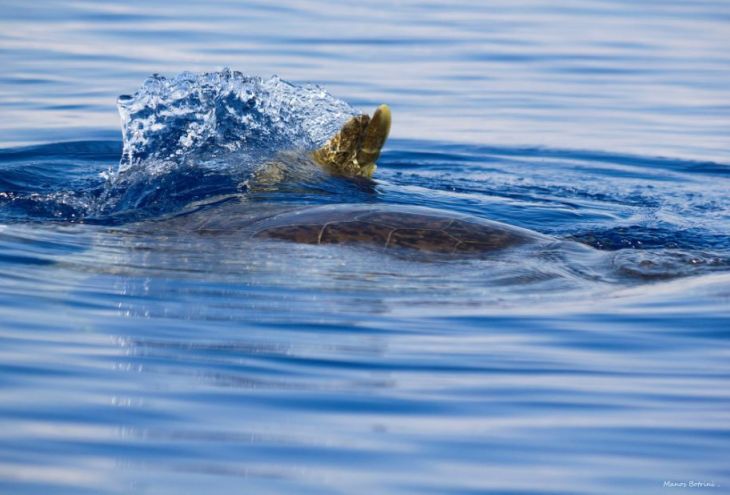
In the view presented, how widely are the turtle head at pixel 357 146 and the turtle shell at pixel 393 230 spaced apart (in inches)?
50.0

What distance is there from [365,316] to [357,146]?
2.85 meters

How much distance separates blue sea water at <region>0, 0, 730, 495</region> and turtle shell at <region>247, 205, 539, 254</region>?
0.46ft

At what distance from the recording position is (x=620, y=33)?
56.7 feet

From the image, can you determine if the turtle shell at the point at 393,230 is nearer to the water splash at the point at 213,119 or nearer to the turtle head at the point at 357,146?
the turtle head at the point at 357,146

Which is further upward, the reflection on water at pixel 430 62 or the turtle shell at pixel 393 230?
the reflection on water at pixel 430 62

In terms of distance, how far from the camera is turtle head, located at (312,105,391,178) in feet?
24.7

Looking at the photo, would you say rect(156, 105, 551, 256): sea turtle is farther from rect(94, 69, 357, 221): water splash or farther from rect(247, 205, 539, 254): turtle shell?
rect(94, 69, 357, 221): water splash

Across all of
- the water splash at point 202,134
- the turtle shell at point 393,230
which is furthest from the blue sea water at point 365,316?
the turtle shell at point 393,230

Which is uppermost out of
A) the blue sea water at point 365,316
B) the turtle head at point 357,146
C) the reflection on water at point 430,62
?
the reflection on water at point 430,62

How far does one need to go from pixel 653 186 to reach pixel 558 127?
2435 millimetres

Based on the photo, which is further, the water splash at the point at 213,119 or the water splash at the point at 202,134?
the water splash at the point at 213,119

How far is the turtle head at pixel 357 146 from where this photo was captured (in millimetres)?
7523

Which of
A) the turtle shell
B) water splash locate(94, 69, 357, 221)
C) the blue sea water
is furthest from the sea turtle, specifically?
water splash locate(94, 69, 357, 221)

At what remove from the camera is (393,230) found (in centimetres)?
609
